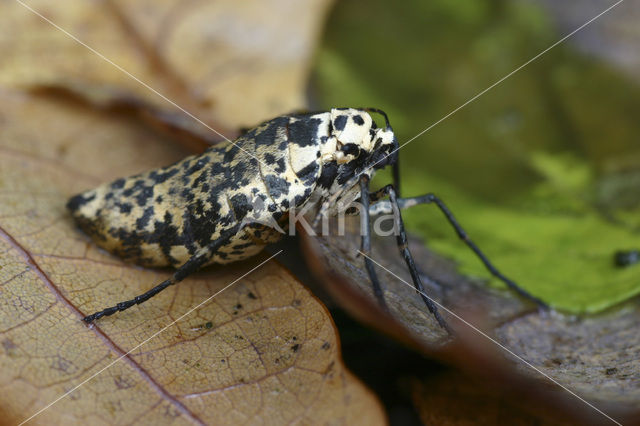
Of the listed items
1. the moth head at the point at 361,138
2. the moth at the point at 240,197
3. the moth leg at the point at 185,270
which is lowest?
the moth leg at the point at 185,270

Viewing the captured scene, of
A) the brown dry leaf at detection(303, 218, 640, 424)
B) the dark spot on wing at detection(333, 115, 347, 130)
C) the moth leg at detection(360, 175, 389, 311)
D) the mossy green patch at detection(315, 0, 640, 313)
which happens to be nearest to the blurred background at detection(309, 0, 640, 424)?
the mossy green patch at detection(315, 0, 640, 313)

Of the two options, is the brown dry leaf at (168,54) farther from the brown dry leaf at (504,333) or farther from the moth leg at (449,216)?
the brown dry leaf at (504,333)

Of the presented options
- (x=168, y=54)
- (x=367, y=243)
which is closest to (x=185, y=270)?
(x=367, y=243)

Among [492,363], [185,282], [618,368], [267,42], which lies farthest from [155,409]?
[267,42]

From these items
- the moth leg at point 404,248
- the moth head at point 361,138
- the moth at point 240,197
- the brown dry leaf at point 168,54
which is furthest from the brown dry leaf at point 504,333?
the brown dry leaf at point 168,54

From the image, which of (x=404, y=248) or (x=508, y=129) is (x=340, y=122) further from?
(x=508, y=129)

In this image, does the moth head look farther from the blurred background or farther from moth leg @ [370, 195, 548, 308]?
the blurred background
